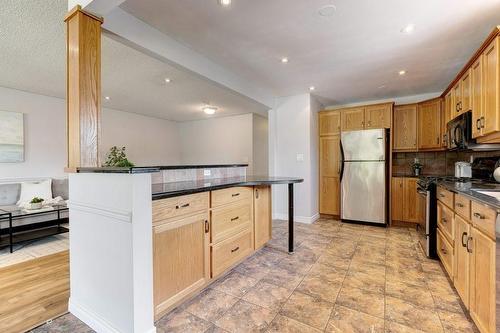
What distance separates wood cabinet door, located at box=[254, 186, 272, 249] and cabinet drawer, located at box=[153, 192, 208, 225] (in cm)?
88

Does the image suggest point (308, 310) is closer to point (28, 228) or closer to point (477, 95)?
point (477, 95)

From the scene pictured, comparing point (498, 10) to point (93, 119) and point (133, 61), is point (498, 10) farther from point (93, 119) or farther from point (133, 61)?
point (133, 61)

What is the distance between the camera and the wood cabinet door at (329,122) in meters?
4.40

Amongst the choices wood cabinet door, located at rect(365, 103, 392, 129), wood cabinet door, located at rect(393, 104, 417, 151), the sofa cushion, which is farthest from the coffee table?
wood cabinet door, located at rect(393, 104, 417, 151)

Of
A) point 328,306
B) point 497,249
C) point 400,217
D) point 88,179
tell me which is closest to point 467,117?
point 497,249

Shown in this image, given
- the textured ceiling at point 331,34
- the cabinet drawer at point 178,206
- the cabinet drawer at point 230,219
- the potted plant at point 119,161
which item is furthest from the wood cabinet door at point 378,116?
the potted plant at point 119,161

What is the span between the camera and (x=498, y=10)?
188cm

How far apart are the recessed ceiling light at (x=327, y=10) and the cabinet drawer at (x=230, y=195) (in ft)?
5.61

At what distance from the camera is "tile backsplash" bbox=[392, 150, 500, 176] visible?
156 inches

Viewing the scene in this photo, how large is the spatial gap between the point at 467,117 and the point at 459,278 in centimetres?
163

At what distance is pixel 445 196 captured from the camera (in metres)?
2.22

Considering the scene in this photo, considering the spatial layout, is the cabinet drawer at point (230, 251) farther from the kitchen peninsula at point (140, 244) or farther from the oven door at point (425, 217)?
the oven door at point (425, 217)

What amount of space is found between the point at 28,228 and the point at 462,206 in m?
5.36

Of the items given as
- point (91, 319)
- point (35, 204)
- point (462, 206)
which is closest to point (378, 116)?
point (462, 206)
